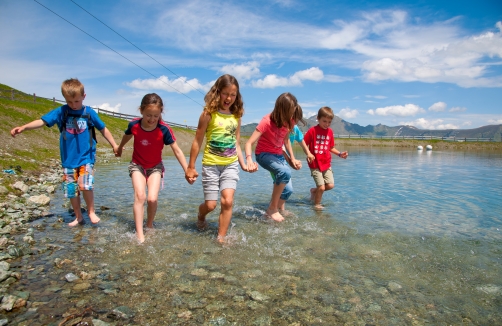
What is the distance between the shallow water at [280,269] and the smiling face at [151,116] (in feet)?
5.55

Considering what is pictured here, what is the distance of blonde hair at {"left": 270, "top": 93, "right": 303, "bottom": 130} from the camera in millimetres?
6066

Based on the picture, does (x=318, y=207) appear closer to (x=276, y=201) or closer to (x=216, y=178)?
(x=276, y=201)

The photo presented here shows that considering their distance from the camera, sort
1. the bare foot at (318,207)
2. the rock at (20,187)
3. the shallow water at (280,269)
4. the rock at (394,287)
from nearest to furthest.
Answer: the shallow water at (280,269)
the rock at (394,287)
the bare foot at (318,207)
the rock at (20,187)

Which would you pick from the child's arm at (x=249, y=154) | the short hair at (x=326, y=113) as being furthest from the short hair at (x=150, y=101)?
the short hair at (x=326, y=113)

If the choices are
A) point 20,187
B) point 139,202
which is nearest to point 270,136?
point 139,202

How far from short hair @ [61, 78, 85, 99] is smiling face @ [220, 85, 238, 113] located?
2.30 meters

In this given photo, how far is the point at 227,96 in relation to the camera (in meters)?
4.90

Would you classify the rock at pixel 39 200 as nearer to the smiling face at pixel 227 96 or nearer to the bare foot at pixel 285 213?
the smiling face at pixel 227 96

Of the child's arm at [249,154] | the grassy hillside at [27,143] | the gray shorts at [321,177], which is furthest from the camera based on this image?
the grassy hillside at [27,143]

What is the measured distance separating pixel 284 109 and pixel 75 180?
376 centimetres

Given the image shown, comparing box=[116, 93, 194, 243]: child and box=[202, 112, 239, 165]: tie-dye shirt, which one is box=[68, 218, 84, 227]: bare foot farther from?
box=[202, 112, 239, 165]: tie-dye shirt

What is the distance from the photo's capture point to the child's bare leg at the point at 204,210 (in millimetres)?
5129

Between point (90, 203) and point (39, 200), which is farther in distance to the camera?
point (39, 200)

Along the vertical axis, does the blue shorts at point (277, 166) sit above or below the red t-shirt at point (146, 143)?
below
